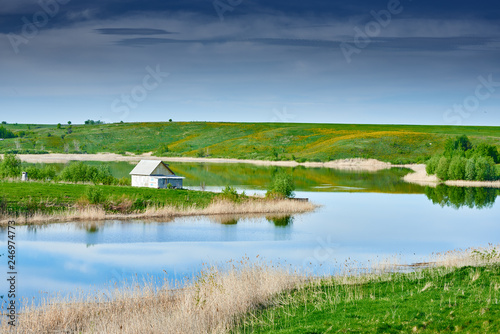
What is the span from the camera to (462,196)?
6244 cm

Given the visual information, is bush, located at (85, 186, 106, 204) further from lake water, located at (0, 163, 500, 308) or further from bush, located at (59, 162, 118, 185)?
bush, located at (59, 162, 118, 185)

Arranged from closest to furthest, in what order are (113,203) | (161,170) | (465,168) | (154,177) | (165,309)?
(165,309), (113,203), (154,177), (161,170), (465,168)

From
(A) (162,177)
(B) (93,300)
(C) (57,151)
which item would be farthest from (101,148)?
(B) (93,300)

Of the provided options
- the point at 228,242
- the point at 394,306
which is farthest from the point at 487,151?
the point at 394,306

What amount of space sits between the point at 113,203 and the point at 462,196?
4218cm

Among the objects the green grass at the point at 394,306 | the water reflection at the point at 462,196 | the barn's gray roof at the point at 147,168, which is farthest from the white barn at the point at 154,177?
the green grass at the point at 394,306

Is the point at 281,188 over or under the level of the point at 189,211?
over

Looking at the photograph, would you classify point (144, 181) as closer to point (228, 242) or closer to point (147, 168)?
point (147, 168)

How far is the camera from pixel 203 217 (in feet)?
131

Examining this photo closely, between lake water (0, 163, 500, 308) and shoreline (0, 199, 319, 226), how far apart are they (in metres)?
1.23

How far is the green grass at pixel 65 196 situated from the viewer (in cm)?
3652

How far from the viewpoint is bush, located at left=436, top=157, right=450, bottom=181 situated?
8156cm

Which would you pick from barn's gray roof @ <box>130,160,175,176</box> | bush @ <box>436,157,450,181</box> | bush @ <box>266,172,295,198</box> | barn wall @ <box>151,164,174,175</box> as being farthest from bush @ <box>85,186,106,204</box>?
bush @ <box>436,157,450,181</box>

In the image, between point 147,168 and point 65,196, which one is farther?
point 147,168
